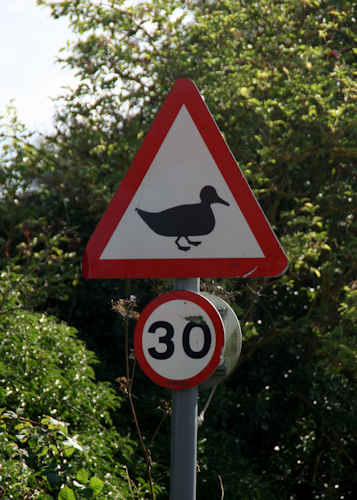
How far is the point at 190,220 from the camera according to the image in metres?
2.33

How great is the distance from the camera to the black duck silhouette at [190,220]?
2.33 metres

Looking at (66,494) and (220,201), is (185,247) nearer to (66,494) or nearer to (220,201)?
(220,201)

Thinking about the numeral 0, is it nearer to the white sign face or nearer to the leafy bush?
the white sign face

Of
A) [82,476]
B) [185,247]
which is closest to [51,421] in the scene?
[82,476]

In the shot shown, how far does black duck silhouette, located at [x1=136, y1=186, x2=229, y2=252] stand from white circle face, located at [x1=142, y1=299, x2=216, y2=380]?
0.77 ft

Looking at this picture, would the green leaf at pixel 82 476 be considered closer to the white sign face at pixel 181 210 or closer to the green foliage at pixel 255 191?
the white sign face at pixel 181 210

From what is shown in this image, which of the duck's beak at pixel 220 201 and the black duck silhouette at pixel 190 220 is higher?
the duck's beak at pixel 220 201

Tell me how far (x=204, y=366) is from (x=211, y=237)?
453mm

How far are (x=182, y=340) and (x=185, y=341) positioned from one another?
0.04 feet

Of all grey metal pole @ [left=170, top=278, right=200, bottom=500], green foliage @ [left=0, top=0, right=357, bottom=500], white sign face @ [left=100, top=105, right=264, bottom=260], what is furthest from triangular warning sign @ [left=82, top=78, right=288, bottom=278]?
green foliage @ [left=0, top=0, right=357, bottom=500]

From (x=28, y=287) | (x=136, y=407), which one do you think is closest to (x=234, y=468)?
(x=136, y=407)

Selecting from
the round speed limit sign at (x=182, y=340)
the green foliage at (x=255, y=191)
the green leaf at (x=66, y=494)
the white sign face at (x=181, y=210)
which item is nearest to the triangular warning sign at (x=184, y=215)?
the white sign face at (x=181, y=210)

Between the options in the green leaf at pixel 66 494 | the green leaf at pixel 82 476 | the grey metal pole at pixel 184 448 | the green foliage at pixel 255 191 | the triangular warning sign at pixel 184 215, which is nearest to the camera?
the grey metal pole at pixel 184 448

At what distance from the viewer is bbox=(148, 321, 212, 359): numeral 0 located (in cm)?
221
